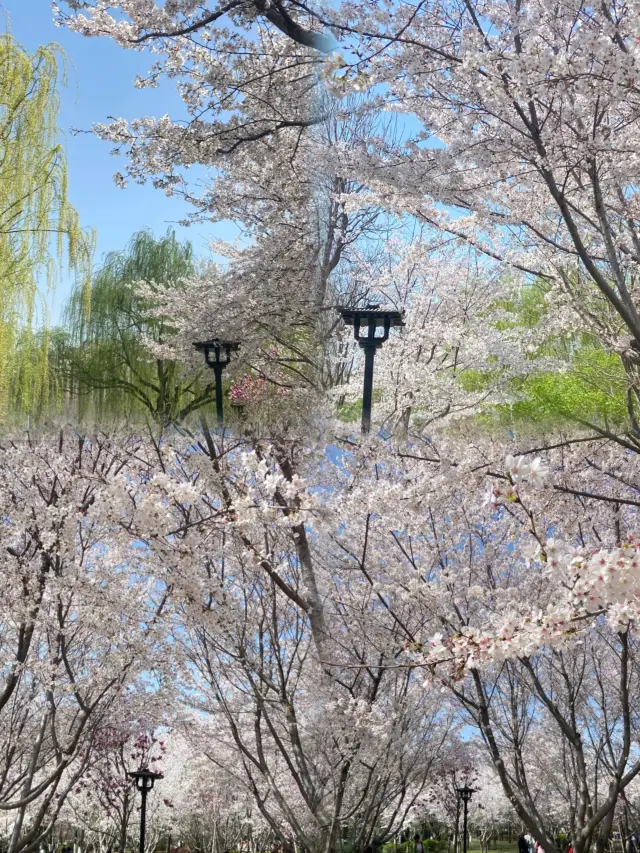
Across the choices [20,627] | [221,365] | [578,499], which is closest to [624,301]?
[221,365]

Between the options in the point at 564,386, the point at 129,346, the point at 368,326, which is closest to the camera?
the point at 368,326

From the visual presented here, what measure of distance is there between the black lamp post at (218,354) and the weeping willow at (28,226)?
14.8 inches

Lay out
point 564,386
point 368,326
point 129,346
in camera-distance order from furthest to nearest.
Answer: point 564,386 < point 129,346 < point 368,326

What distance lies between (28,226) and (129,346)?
496 mm

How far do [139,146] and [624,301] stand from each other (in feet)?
3.65

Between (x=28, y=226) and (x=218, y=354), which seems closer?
(x=218, y=354)

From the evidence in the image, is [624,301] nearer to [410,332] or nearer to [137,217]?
[410,332]

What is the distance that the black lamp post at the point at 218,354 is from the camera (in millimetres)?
1308

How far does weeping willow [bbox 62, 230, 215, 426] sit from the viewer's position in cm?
136

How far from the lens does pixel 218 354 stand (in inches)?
52.1

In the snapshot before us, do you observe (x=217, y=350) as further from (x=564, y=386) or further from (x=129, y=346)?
(x=564, y=386)

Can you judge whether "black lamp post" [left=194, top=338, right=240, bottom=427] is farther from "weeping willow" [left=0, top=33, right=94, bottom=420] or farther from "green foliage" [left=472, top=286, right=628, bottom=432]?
"green foliage" [left=472, top=286, right=628, bottom=432]

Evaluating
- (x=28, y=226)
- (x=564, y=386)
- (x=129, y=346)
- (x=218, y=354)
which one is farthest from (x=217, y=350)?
(x=564, y=386)

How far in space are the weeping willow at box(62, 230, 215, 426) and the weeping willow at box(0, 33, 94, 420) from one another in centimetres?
9
